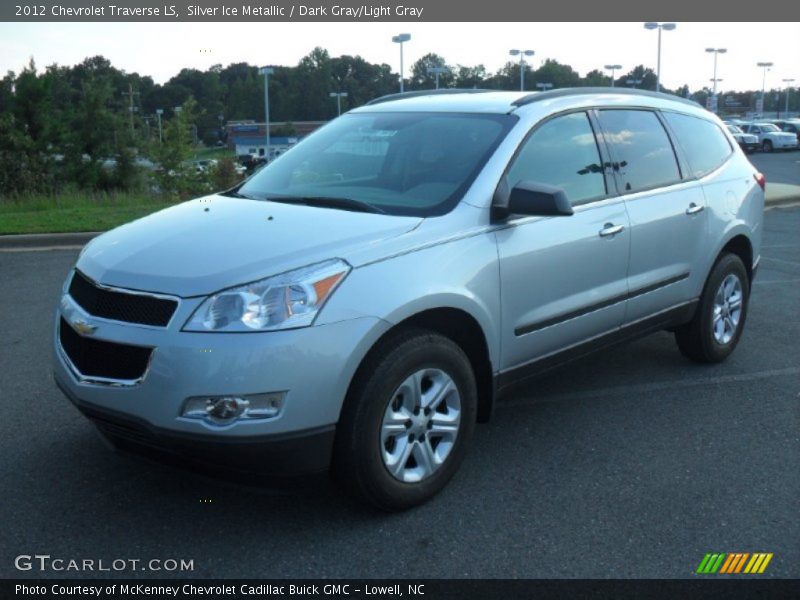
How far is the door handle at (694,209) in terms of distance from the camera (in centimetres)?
549

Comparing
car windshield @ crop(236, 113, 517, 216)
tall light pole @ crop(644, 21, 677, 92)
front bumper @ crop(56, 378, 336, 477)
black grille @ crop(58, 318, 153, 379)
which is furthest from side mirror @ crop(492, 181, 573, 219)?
tall light pole @ crop(644, 21, 677, 92)

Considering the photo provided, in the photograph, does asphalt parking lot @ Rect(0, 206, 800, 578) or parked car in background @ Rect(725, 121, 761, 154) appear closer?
asphalt parking lot @ Rect(0, 206, 800, 578)

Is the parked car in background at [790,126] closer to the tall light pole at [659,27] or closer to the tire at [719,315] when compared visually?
the tall light pole at [659,27]

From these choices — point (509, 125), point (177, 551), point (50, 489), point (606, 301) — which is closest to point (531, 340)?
point (606, 301)

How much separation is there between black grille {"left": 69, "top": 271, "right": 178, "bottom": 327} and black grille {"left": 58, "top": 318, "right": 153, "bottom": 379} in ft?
0.37

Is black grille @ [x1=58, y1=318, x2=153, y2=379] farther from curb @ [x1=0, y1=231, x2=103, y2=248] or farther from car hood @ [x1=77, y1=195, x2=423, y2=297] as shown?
curb @ [x1=0, y1=231, x2=103, y2=248]

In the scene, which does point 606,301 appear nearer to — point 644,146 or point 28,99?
point 644,146

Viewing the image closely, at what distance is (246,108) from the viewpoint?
9025 centimetres

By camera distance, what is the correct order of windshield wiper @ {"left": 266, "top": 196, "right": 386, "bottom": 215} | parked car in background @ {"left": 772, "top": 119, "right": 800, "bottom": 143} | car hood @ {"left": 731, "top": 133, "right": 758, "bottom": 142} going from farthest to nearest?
parked car in background @ {"left": 772, "top": 119, "right": 800, "bottom": 143}
car hood @ {"left": 731, "top": 133, "right": 758, "bottom": 142}
windshield wiper @ {"left": 266, "top": 196, "right": 386, "bottom": 215}

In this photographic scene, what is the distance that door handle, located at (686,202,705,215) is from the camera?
5.49m

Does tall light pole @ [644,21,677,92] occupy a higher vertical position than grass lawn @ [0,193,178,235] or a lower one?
higher

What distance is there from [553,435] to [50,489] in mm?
2572

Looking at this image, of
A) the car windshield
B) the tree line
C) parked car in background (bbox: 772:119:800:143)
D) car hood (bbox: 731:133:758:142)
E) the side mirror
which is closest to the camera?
the side mirror
